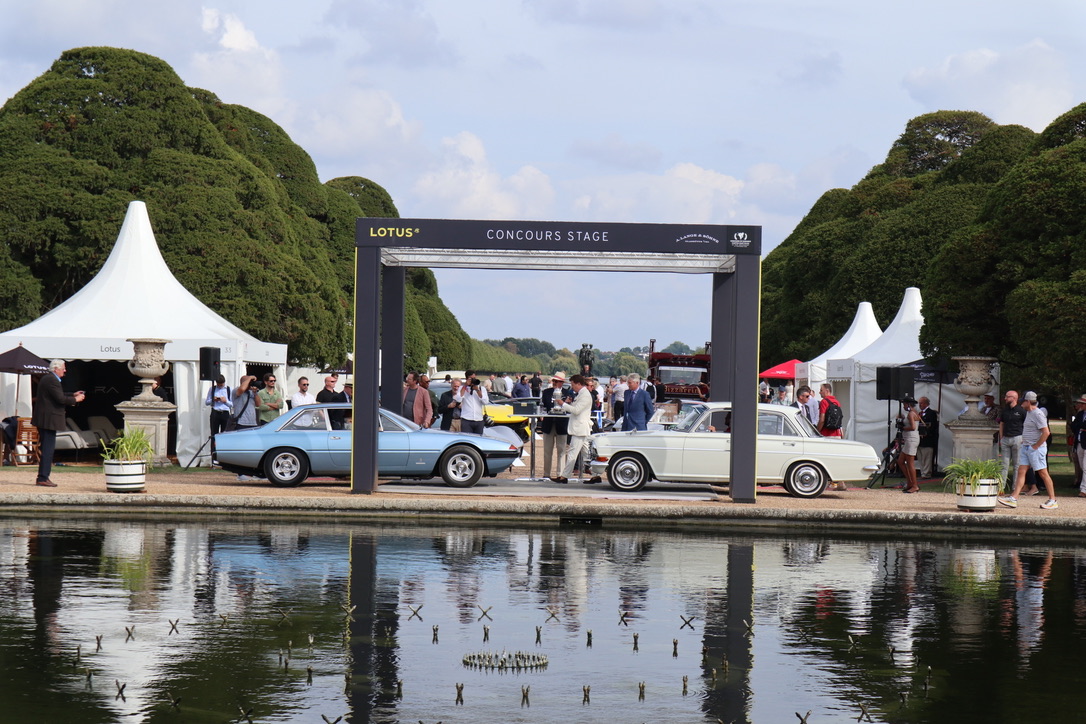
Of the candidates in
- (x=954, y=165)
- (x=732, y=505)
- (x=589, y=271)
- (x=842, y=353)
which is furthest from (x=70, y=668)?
(x=954, y=165)

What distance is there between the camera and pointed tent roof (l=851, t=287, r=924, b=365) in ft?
90.6

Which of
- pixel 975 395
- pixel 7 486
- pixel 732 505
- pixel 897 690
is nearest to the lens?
pixel 897 690

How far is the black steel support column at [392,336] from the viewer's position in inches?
866

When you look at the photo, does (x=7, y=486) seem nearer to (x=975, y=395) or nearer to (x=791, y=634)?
(x=791, y=634)

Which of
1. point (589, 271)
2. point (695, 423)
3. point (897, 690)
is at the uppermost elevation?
point (589, 271)

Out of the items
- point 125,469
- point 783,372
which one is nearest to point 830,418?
point 125,469

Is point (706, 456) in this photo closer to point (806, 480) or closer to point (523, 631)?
point (806, 480)

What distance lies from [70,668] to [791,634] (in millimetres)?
4971

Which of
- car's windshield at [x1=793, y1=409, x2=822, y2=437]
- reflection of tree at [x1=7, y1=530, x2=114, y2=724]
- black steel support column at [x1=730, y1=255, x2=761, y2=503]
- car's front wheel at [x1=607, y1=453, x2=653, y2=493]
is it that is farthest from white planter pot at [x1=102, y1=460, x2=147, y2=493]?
car's windshield at [x1=793, y1=409, x2=822, y2=437]

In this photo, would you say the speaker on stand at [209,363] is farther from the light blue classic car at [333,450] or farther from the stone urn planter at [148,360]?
the light blue classic car at [333,450]

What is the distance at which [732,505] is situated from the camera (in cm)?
1759

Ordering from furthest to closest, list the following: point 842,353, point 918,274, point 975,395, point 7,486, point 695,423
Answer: point 918,274
point 842,353
point 975,395
point 695,423
point 7,486

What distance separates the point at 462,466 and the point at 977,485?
7387mm

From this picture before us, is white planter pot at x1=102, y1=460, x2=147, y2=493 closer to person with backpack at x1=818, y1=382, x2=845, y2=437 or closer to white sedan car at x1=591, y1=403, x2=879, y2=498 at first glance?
white sedan car at x1=591, y1=403, x2=879, y2=498
